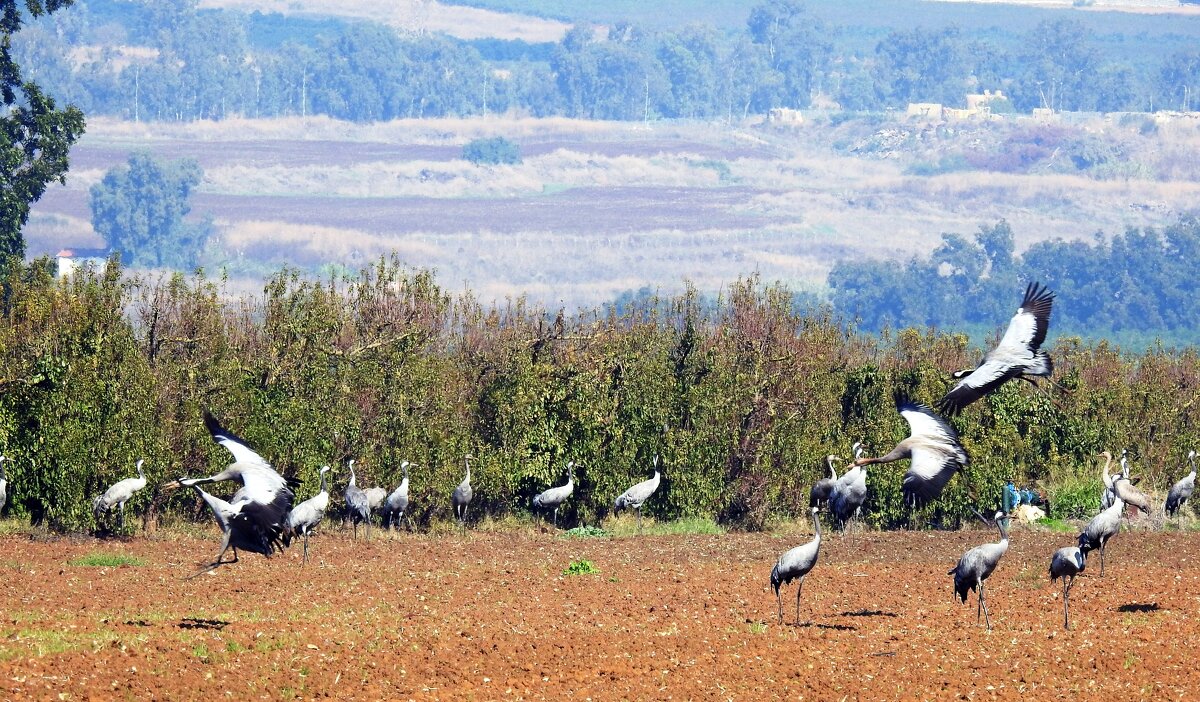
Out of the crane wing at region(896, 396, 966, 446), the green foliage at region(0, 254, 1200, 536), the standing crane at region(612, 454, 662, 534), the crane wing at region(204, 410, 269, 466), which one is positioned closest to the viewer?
the crane wing at region(204, 410, 269, 466)

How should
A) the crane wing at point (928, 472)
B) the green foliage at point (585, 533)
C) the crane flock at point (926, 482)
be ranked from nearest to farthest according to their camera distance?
the crane wing at point (928, 472)
the crane flock at point (926, 482)
the green foliage at point (585, 533)

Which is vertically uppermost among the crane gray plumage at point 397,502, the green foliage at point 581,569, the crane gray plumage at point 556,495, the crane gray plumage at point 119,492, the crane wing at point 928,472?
the crane wing at point 928,472

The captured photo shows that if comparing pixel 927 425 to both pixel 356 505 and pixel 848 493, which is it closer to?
pixel 848 493

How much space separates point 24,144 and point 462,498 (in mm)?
37181

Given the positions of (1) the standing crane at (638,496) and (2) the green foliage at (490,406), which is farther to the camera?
(1) the standing crane at (638,496)

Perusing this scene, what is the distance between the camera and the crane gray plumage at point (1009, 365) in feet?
66.6

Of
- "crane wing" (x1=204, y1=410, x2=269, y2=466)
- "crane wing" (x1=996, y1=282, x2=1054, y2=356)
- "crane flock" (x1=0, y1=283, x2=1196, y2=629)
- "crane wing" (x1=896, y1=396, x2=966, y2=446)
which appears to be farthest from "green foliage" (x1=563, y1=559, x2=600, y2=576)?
"crane wing" (x1=996, y1=282, x2=1054, y2=356)

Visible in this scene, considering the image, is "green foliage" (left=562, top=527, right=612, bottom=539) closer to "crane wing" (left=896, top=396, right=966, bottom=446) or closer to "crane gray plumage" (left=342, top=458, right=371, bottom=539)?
"crane gray plumage" (left=342, top=458, right=371, bottom=539)

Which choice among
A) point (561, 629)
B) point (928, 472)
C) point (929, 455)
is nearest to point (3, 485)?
point (561, 629)

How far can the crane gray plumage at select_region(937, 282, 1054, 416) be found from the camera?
2031cm

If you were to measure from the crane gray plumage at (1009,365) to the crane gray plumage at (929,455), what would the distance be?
0.90 feet

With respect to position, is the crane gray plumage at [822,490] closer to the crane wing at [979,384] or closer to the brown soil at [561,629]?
the brown soil at [561,629]

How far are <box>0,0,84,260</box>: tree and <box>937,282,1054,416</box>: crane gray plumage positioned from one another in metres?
50.5

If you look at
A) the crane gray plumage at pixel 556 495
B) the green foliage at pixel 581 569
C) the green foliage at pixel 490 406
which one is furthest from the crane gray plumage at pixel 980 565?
the crane gray plumage at pixel 556 495
